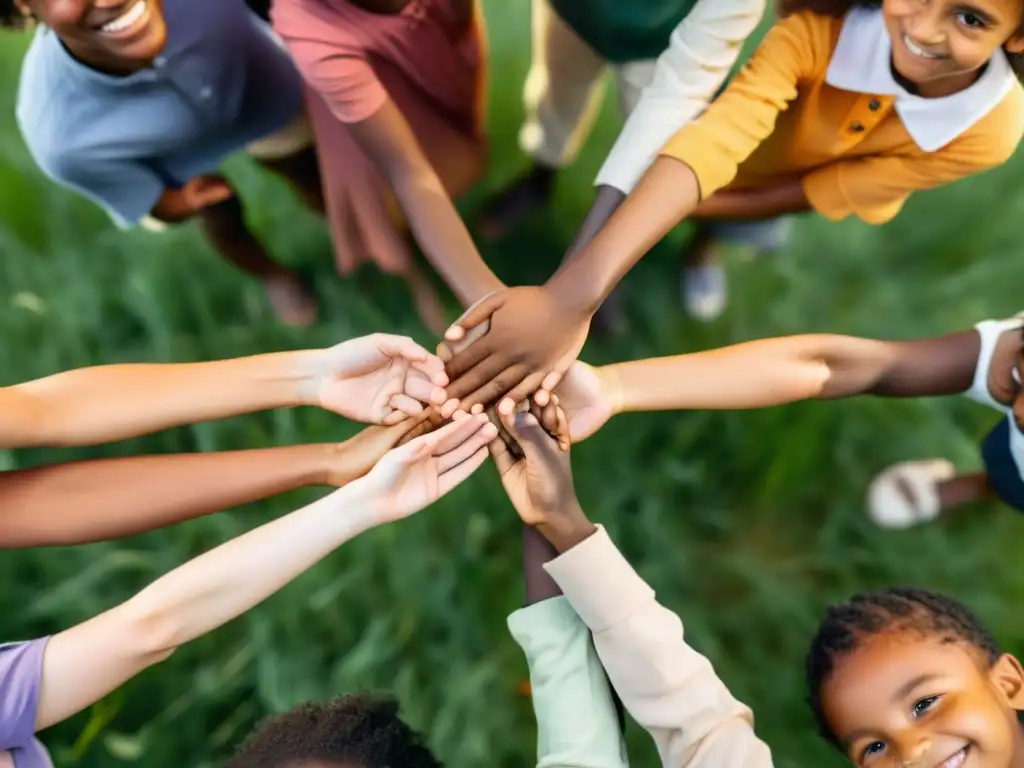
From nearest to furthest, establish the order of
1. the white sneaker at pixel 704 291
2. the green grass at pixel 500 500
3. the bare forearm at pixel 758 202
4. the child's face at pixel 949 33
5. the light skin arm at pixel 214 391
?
the child's face at pixel 949 33, the light skin arm at pixel 214 391, the bare forearm at pixel 758 202, the green grass at pixel 500 500, the white sneaker at pixel 704 291

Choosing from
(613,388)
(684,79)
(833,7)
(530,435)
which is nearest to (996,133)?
(833,7)

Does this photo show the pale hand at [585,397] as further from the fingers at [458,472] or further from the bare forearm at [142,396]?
the bare forearm at [142,396]

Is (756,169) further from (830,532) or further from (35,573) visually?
(35,573)

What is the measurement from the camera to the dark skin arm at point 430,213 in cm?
90

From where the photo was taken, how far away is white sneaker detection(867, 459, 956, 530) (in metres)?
1.18

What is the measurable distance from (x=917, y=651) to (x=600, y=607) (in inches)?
13.0

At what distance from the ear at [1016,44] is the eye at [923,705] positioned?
2.10ft

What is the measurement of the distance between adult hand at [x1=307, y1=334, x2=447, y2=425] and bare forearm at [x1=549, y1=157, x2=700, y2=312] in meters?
0.18

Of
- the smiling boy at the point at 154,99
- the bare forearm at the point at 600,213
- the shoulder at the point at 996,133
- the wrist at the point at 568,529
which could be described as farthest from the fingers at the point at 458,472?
the shoulder at the point at 996,133

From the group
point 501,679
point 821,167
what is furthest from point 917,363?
point 501,679

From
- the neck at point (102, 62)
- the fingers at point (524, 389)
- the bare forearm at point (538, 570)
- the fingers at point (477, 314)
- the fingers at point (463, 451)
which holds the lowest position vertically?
the bare forearm at point (538, 570)

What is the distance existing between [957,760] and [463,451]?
581 millimetres

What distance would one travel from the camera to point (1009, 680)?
852mm

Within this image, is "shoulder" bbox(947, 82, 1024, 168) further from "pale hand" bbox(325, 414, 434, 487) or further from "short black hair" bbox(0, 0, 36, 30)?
"short black hair" bbox(0, 0, 36, 30)
